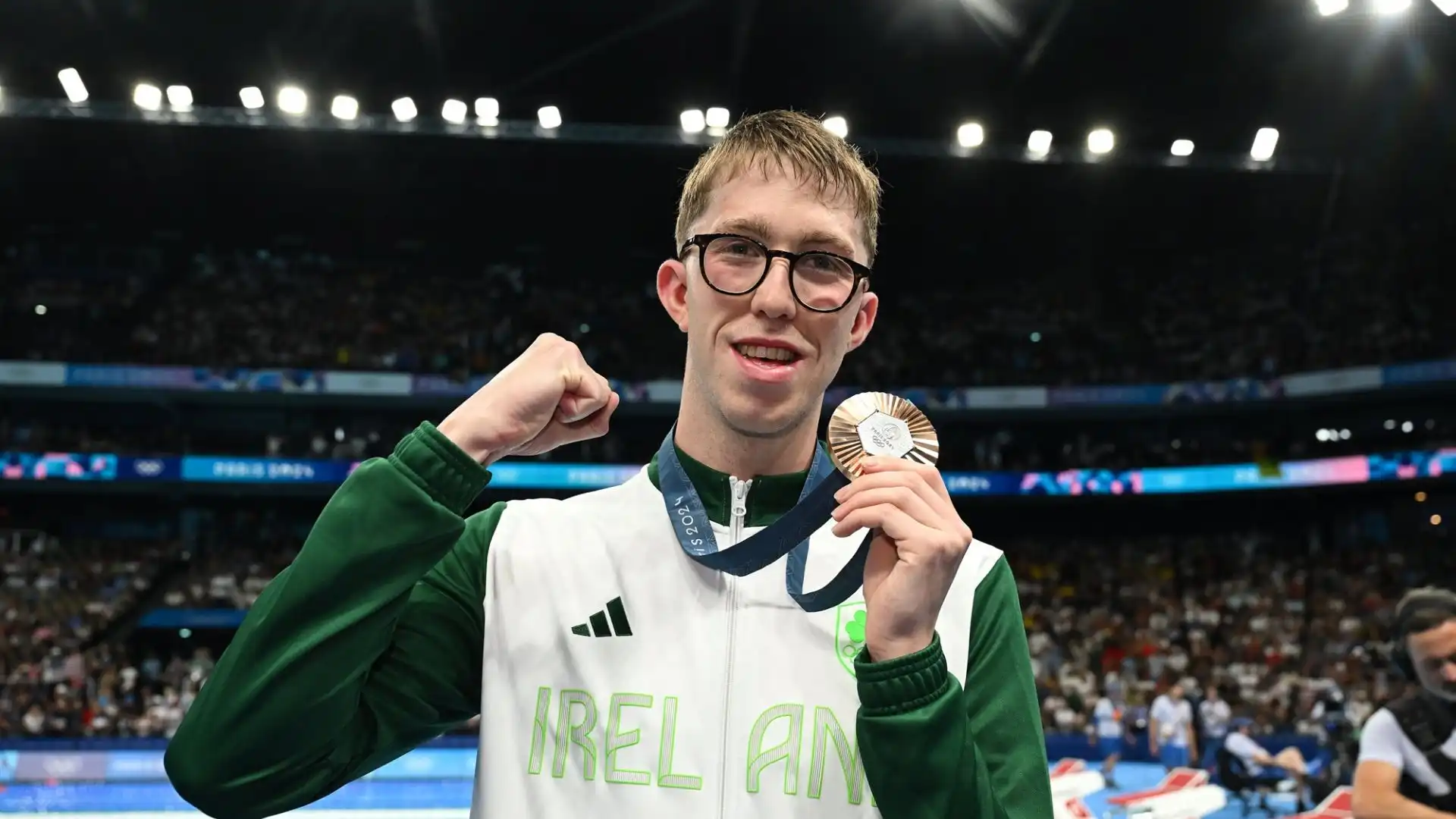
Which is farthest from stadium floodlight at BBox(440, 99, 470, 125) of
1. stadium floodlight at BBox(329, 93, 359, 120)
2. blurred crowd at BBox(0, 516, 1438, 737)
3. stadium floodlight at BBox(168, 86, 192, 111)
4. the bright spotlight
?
blurred crowd at BBox(0, 516, 1438, 737)

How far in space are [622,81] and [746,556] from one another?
1837cm

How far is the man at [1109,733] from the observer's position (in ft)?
42.5

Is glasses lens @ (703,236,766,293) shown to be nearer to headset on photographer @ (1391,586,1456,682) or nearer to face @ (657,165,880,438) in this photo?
face @ (657,165,880,438)

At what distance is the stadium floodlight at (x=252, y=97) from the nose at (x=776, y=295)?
19664 millimetres

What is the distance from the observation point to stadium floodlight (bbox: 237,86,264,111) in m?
18.9

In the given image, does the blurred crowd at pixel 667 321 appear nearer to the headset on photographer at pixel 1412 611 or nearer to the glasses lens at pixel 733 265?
the headset on photographer at pixel 1412 611

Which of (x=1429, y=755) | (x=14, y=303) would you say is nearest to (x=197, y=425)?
(x=14, y=303)

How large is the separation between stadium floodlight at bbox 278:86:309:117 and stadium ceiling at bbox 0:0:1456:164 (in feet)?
0.57

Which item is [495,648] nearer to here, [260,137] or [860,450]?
[860,450]

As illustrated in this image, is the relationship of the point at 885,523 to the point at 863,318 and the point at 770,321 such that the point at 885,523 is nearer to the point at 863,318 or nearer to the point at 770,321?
the point at 770,321

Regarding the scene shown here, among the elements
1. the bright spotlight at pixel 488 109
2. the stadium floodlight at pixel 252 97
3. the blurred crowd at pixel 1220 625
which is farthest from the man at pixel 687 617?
the stadium floodlight at pixel 252 97

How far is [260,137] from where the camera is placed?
818 inches

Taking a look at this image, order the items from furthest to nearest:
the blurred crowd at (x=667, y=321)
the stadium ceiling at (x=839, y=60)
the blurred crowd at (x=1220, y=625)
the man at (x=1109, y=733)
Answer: the blurred crowd at (x=667, y=321), the stadium ceiling at (x=839, y=60), the blurred crowd at (x=1220, y=625), the man at (x=1109, y=733)

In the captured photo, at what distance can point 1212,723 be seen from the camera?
13.6 meters
